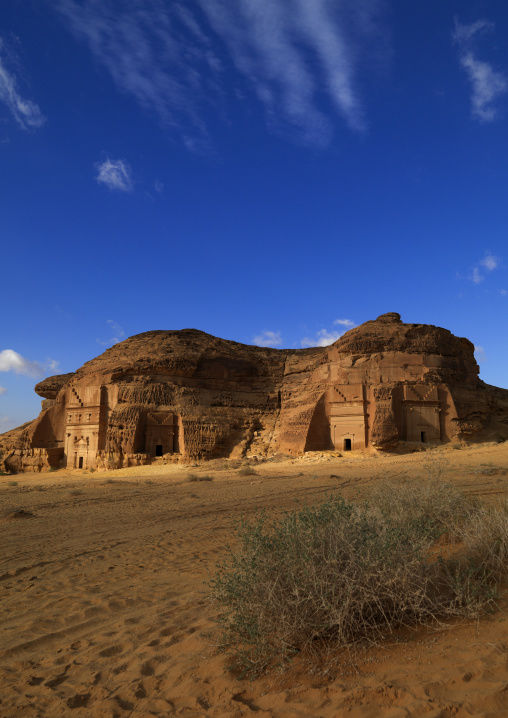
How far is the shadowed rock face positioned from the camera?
89.4ft

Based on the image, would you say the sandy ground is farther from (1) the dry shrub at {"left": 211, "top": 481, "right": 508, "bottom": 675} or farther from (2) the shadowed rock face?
(2) the shadowed rock face

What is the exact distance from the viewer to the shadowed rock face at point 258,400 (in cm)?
2723

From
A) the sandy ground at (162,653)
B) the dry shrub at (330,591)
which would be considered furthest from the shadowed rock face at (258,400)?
the dry shrub at (330,591)

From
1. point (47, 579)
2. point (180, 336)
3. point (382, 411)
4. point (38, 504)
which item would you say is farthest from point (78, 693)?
point (180, 336)

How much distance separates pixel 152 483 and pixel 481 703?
17500mm

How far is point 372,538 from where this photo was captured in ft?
13.3

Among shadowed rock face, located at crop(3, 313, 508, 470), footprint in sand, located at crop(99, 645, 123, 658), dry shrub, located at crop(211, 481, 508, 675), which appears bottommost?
footprint in sand, located at crop(99, 645, 123, 658)

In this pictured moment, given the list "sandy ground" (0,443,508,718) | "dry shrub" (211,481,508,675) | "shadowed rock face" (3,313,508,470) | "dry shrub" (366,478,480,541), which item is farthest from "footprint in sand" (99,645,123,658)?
"shadowed rock face" (3,313,508,470)

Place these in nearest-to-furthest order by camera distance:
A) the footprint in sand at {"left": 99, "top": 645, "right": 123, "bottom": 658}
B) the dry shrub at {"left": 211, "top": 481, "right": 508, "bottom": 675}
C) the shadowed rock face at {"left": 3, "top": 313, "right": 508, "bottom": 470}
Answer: the dry shrub at {"left": 211, "top": 481, "right": 508, "bottom": 675}, the footprint in sand at {"left": 99, "top": 645, "right": 123, "bottom": 658}, the shadowed rock face at {"left": 3, "top": 313, "right": 508, "bottom": 470}

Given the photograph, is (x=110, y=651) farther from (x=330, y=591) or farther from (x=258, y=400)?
(x=258, y=400)

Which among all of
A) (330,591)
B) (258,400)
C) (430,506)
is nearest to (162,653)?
(330,591)

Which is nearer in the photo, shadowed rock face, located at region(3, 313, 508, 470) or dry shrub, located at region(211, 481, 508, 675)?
dry shrub, located at region(211, 481, 508, 675)

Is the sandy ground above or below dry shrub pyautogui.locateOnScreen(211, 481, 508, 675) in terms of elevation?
below

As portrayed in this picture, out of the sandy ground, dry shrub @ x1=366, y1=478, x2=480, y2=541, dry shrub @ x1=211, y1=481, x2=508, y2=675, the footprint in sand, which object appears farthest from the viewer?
dry shrub @ x1=366, y1=478, x2=480, y2=541
